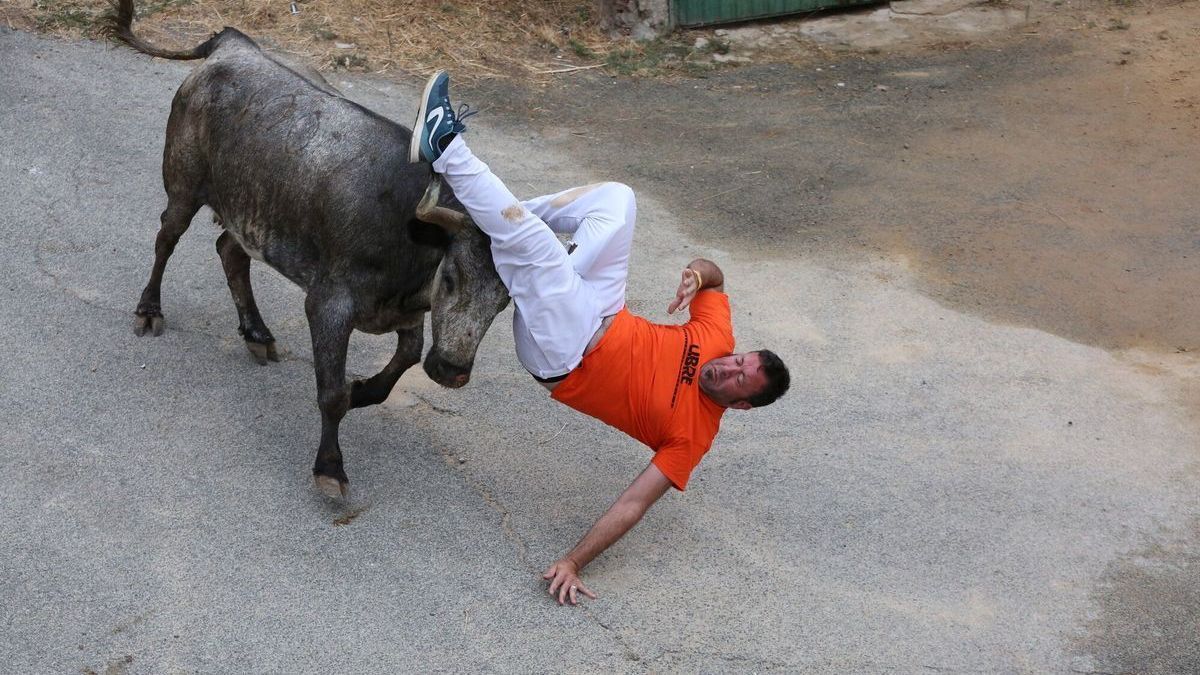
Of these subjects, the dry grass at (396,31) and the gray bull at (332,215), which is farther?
the dry grass at (396,31)

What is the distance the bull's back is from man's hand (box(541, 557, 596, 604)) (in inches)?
53.2

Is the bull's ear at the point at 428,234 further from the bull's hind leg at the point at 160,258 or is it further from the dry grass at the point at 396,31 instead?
the dry grass at the point at 396,31

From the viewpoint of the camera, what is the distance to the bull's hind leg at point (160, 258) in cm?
584

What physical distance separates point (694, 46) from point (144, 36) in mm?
4177

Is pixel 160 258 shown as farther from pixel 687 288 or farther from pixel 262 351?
pixel 687 288

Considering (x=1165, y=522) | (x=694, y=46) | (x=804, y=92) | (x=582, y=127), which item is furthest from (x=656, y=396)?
(x=694, y=46)

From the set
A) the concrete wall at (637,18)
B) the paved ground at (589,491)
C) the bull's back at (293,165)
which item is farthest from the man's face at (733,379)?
the concrete wall at (637,18)

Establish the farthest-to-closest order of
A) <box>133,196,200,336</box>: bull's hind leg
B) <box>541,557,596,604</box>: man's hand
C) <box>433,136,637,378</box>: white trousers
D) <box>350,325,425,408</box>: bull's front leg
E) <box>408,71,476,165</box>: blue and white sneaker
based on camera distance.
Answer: <box>133,196,200,336</box>: bull's hind leg → <box>350,325,425,408</box>: bull's front leg → <box>541,557,596,604</box>: man's hand → <box>433,136,637,378</box>: white trousers → <box>408,71,476,165</box>: blue and white sneaker

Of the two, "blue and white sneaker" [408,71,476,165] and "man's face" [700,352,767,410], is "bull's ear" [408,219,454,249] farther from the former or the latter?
"man's face" [700,352,767,410]

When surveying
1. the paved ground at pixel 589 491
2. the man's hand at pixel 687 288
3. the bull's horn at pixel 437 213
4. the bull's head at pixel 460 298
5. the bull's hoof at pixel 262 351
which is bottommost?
the paved ground at pixel 589 491

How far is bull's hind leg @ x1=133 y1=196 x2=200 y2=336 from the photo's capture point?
5.84 meters

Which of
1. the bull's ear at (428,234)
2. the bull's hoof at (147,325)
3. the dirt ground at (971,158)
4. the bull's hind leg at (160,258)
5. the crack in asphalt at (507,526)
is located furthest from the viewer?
the dirt ground at (971,158)

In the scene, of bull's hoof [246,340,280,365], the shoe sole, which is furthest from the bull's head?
bull's hoof [246,340,280,365]

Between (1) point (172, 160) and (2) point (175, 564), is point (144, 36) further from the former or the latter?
(2) point (175, 564)
